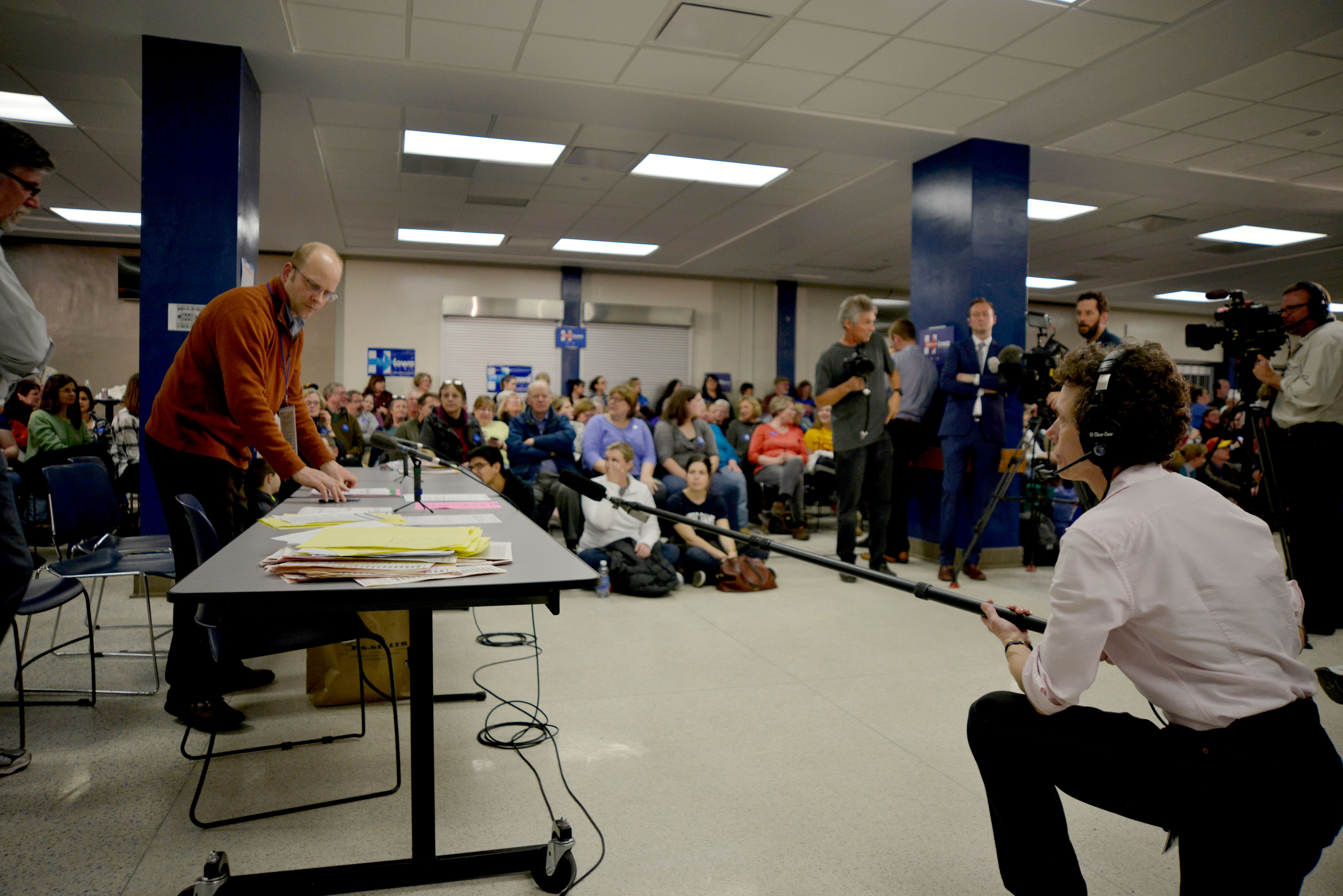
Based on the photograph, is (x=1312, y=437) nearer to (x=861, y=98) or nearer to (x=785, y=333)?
(x=861, y=98)

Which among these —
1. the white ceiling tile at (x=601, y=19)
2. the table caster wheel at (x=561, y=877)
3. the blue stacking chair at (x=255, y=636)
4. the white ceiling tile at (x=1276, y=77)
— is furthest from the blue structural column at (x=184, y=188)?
the white ceiling tile at (x=1276, y=77)

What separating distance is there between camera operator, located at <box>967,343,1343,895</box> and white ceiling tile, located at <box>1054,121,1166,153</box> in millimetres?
4850

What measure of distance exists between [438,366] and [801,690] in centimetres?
915

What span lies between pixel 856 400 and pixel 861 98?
186 cm

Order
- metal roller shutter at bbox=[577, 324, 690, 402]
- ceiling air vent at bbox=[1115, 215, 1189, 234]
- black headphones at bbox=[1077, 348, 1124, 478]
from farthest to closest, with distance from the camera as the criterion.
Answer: metal roller shutter at bbox=[577, 324, 690, 402] → ceiling air vent at bbox=[1115, 215, 1189, 234] → black headphones at bbox=[1077, 348, 1124, 478]

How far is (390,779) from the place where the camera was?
6.91 feet

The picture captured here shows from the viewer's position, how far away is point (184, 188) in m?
4.19

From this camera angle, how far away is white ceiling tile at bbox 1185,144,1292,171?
5543mm

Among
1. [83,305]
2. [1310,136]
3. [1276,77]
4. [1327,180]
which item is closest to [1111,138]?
[1276,77]

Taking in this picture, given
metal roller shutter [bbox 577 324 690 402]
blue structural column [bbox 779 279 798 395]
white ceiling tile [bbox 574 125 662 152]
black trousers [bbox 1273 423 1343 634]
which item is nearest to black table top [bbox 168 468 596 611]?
black trousers [bbox 1273 423 1343 634]

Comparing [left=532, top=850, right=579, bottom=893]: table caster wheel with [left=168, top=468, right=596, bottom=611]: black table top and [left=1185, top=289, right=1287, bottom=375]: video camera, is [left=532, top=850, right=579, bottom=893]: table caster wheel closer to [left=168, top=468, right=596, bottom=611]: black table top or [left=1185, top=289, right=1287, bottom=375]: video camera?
[left=168, top=468, right=596, bottom=611]: black table top

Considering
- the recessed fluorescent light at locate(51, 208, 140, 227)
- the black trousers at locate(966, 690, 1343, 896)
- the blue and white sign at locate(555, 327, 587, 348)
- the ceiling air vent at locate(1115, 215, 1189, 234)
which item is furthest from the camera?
the blue and white sign at locate(555, 327, 587, 348)

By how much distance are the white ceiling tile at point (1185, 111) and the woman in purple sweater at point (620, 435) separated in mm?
3660

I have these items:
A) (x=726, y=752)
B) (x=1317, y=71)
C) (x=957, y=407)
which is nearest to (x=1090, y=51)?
(x=1317, y=71)
